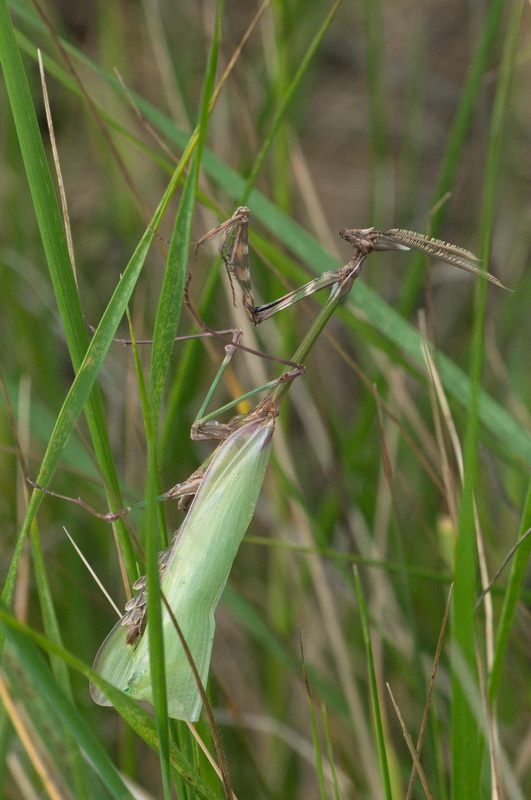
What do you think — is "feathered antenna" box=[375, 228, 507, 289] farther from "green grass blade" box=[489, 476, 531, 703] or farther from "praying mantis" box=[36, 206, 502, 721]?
"green grass blade" box=[489, 476, 531, 703]

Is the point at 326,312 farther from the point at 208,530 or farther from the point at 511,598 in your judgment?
the point at 511,598

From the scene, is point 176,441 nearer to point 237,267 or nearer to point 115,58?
point 237,267

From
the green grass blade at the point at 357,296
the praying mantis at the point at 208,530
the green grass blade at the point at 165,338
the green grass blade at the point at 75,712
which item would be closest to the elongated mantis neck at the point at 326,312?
the praying mantis at the point at 208,530

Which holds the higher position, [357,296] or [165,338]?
[357,296]

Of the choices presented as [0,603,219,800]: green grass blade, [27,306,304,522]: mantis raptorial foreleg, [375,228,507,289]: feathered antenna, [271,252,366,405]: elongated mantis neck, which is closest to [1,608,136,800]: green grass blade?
[0,603,219,800]: green grass blade

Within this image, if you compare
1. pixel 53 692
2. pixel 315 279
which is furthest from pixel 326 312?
pixel 53 692

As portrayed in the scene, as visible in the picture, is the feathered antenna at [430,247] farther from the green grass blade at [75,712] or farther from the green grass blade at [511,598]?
the green grass blade at [75,712]

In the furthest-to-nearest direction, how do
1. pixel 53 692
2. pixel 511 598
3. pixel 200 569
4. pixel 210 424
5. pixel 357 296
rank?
1. pixel 357 296
2. pixel 210 424
3. pixel 200 569
4. pixel 511 598
5. pixel 53 692

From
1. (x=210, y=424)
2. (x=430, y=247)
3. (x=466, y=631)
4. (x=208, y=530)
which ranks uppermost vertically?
(x=430, y=247)
